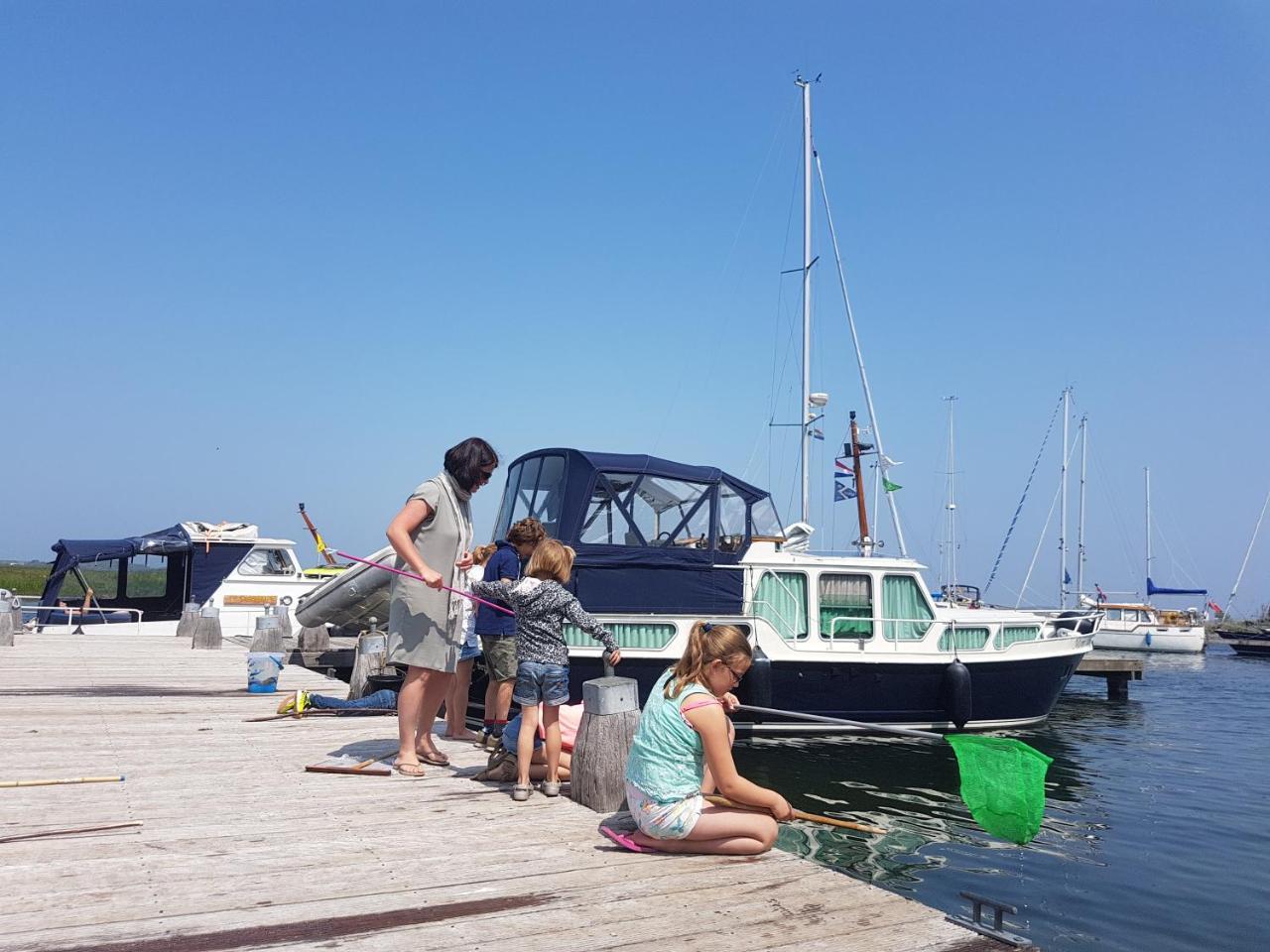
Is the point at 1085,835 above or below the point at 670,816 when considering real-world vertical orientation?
below

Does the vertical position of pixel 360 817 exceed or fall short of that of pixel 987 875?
it exceeds it

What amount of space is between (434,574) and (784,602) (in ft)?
33.1

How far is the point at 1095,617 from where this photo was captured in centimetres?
1953

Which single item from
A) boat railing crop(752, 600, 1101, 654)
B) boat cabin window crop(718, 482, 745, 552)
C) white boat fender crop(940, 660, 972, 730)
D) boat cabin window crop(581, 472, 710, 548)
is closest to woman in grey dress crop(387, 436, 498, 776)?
boat cabin window crop(581, 472, 710, 548)

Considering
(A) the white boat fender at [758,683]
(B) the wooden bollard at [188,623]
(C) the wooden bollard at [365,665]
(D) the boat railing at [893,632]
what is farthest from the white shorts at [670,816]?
(B) the wooden bollard at [188,623]

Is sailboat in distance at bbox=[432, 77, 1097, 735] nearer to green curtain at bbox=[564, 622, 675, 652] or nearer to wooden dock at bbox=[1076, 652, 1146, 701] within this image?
green curtain at bbox=[564, 622, 675, 652]

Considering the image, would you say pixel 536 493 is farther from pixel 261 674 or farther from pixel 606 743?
pixel 606 743

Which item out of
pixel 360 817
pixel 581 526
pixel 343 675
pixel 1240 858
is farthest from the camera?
pixel 343 675

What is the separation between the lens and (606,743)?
5.48 metres

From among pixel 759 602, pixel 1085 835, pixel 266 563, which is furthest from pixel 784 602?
pixel 266 563

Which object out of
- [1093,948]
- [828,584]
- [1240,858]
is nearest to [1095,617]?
[828,584]

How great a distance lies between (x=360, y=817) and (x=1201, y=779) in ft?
44.5

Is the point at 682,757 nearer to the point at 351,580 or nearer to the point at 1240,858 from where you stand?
the point at 1240,858

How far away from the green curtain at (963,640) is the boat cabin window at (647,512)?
4.39 m
